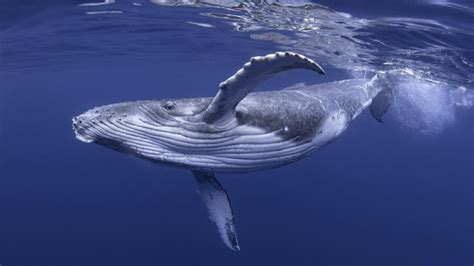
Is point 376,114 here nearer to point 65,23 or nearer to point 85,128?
point 85,128

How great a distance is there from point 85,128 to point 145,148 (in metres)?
0.69

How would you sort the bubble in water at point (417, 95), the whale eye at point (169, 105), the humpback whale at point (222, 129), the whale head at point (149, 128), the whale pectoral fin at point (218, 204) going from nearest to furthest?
the humpback whale at point (222, 129) → the whale head at point (149, 128) → the whale eye at point (169, 105) → the whale pectoral fin at point (218, 204) → the bubble in water at point (417, 95)

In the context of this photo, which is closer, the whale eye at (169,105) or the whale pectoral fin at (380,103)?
the whale eye at (169,105)

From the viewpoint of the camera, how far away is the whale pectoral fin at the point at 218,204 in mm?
5805

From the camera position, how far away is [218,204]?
5973 mm

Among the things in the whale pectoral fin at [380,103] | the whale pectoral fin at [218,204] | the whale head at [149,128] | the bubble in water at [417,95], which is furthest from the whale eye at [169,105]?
the bubble in water at [417,95]

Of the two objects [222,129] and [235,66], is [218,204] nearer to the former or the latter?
[222,129]

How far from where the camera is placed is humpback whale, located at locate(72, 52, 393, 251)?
14.5 ft

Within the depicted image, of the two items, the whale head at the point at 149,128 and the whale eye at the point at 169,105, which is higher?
the whale eye at the point at 169,105

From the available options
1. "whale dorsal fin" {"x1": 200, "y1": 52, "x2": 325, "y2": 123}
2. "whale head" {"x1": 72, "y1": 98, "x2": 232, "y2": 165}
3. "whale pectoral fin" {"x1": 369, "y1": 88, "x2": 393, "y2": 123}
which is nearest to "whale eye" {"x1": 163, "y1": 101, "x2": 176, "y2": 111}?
"whale head" {"x1": 72, "y1": 98, "x2": 232, "y2": 165}

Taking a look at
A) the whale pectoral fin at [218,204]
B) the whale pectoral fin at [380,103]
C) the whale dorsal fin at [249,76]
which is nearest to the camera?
the whale dorsal fin at [249,76]

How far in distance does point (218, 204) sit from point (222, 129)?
152 centimetres

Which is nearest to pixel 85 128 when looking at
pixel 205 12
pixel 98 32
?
pixel 205 12

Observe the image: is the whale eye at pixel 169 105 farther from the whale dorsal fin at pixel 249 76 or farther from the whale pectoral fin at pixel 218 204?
the whale pectoral fin at pixel 218 204
